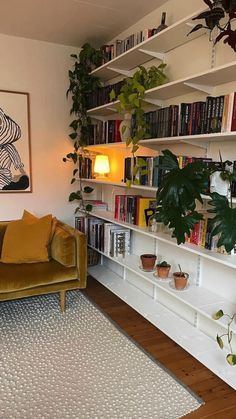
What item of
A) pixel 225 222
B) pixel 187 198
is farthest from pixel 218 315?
pixel 187 198

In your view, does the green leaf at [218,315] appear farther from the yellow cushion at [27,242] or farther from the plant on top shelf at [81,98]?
the plant on top shelf at [81,98]

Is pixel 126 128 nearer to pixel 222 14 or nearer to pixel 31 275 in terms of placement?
pixel 222 14

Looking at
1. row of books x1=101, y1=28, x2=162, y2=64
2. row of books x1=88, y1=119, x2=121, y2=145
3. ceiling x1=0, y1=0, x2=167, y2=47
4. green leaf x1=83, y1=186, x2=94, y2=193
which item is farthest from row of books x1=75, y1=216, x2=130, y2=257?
ceiling x1=0, y1=0, x2=167, y2=47

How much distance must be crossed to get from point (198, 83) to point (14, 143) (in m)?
1.98

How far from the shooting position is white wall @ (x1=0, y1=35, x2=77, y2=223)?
10.5ft

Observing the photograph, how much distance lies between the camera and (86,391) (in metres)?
1.72

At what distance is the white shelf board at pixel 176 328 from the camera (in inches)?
76.4

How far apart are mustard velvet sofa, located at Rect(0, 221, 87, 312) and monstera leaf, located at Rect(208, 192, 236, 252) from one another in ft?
3.98

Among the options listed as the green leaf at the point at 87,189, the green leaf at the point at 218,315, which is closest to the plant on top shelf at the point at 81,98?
the green leaf at the point at 87,189

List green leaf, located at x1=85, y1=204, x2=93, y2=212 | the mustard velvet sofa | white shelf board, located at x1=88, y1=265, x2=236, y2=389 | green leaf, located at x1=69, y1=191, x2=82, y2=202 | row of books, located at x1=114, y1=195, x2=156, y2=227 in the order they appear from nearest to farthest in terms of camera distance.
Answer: white shelf board, located at x1=88, y1=265, x2=236, y2=389
the mustard velvet sofa
row of books, located at x1=114, y1=195, x2=156, y2=227
green leaf, located at x1=85, y1=204, x2=93, y2=212
green leaf, located at x1=69, y1=191, x2=82, y2=202

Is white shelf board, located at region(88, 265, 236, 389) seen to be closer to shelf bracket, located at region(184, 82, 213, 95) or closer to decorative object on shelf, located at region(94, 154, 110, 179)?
decorative object on shelf, located at region(94, 154, 110, 179)

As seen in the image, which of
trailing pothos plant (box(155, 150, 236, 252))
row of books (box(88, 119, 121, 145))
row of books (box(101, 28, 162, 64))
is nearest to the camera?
trailing pothos plant (box(155, 150, 236, 252))

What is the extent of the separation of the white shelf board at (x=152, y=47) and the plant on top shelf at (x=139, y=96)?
14 centimetres

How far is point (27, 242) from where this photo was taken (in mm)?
2627
